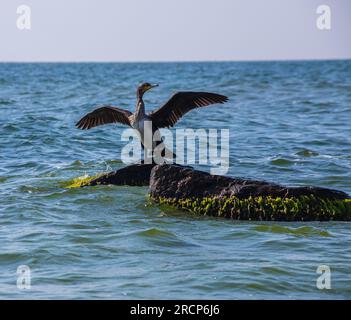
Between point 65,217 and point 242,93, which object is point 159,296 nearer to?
point 65,217

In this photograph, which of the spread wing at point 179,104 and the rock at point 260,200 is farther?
the spread wing at point 179,104

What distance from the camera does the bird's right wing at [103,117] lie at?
42.8ft

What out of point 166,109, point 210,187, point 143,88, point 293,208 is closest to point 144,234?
point 210,187

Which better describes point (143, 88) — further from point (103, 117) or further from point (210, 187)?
point (210, 187)

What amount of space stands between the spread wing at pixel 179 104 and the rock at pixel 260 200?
1.88m

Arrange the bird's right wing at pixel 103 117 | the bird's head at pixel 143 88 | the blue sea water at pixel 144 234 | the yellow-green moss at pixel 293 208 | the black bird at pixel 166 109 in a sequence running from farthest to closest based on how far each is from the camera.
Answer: the bird's right wing at pixel 103 117 → the bird's head at pixel 143 88 → the black bird at pixel 166 109 → the yellow-green moss at pixel 293 208 → the blue sea water at pixel 144 234

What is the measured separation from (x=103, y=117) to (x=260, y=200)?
12.5 ft

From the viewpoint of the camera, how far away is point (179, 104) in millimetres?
12656

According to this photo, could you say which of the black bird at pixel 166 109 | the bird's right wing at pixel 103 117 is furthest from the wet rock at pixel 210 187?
the bird's right wing at pixel 103 117

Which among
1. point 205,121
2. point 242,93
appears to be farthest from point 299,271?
point 242,93

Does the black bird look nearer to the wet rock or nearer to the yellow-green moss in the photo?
the wet rock

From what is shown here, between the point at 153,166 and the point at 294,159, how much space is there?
4.63 m

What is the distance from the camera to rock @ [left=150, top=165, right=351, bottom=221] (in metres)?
10.5

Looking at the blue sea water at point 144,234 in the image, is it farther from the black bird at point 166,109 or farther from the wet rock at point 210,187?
the black bird at point 166,109
